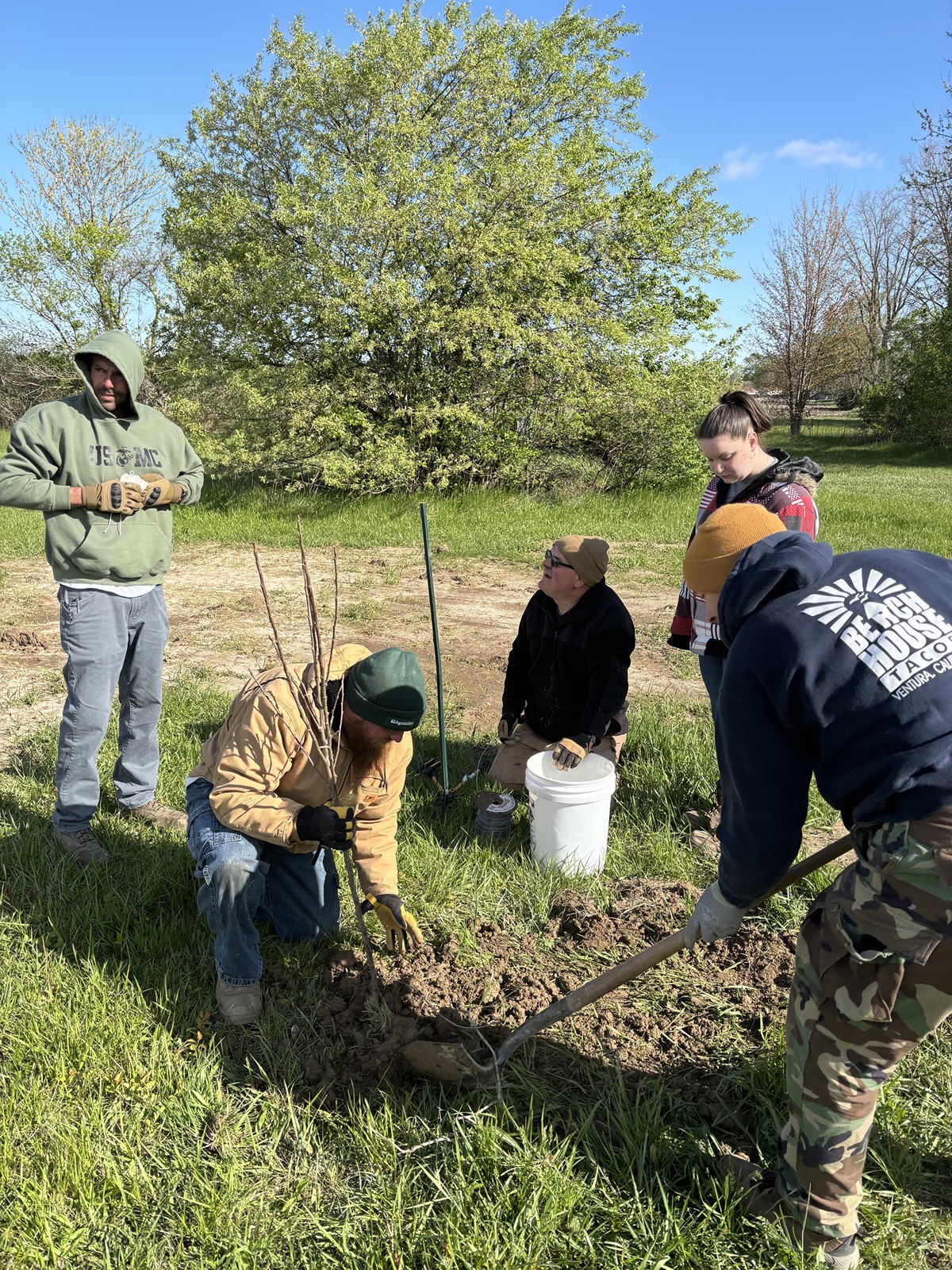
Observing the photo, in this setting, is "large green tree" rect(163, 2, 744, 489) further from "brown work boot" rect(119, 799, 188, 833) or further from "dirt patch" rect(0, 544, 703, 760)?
"brown work boot" rect(119, 799, 188, 833)

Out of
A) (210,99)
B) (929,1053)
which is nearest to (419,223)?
(210,99)

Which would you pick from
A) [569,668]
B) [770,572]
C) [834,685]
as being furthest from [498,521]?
[834,685]

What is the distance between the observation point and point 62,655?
21.6ft

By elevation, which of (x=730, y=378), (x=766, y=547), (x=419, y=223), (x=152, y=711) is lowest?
(x=152, y=711)

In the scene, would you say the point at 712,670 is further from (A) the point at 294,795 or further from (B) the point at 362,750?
(A) the point at 294,795

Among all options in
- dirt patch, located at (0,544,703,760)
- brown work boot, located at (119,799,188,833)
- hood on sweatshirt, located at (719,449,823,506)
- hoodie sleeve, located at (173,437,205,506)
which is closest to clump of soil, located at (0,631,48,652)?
dirt patch, located at (0,544,703,760)

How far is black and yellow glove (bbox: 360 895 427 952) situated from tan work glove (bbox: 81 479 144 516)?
203cm

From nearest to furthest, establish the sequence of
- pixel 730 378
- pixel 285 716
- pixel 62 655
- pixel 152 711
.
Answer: pixel 285 716 < pixel 152 711 < pixel 62 655 < pixel 730 378

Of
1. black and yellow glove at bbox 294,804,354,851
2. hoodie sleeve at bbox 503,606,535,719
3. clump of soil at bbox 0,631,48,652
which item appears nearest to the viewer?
black and yellow glove at bbox 294,804,354,851

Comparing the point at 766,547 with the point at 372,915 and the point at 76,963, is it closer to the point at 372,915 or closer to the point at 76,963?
the point at 372,915

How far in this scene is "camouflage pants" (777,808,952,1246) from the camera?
63.7 inches

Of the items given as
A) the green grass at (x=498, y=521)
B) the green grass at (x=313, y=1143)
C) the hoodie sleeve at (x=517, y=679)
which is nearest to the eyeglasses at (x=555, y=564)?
the hoodie sleeve at (x=517, y=679)

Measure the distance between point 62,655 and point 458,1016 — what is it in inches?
204

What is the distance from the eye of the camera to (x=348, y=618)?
7.44 meters
